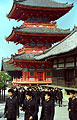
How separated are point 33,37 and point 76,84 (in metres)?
16.1

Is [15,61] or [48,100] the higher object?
[15,61]

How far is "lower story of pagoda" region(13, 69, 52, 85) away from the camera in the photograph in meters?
32.6

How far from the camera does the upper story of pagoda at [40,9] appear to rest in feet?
111

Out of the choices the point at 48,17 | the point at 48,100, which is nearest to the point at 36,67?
the point at 48,17

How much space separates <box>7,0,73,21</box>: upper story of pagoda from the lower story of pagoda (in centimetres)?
854

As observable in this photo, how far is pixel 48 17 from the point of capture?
36000mm

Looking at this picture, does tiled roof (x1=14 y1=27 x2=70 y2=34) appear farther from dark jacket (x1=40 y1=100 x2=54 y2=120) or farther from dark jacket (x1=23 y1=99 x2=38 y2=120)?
dark jacket (x1=40 y1=100 x2=54 y2=120)

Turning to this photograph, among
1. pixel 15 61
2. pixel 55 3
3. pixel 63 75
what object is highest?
pixel 55 3

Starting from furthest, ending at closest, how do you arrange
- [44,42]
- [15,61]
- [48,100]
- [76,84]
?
[44,42]
[15,61]
[76,84]
[48,100]

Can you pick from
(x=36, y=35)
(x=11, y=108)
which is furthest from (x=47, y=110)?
(x=36, y=35)

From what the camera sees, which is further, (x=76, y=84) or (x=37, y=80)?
(x=37, y=80)

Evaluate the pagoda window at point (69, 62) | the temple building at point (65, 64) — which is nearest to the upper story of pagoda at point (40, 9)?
the temple building at point (65, 64)

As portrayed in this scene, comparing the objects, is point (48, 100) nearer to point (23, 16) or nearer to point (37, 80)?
point (37, 80)

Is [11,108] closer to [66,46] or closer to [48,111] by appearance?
[48,111]
